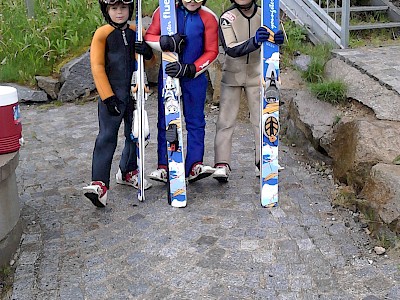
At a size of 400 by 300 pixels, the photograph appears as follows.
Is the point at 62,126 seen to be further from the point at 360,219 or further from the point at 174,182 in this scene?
the point at 360,219

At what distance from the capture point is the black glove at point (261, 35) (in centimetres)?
434

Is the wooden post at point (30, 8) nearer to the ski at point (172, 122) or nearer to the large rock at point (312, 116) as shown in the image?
the large rock at point (312, 116)

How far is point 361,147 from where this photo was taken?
4543 mm

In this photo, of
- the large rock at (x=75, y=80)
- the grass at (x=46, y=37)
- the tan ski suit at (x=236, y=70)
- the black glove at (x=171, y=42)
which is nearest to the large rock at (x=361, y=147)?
the tan ski suit at (x=236, y=70)

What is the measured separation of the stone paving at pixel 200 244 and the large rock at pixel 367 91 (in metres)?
0.74

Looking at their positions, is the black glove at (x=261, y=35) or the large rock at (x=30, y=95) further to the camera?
the large rock at (x=30, y=95)

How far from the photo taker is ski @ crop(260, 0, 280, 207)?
4.40m

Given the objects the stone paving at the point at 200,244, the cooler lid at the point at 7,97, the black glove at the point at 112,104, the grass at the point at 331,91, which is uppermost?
the cooler lid at the point at 7,97

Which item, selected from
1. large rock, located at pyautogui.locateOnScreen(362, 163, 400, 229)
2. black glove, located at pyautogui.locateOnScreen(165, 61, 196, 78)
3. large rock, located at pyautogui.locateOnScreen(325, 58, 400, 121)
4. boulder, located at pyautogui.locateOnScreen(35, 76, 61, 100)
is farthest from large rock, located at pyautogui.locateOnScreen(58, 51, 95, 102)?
large rock, located at pyautogui.locateOnScreen(362, 163, 400, 229)

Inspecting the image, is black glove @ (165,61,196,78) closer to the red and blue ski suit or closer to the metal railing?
the red and blue ski suit

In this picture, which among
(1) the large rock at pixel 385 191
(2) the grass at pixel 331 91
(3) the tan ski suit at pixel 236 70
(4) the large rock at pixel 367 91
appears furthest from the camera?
(2) the grass at pixel 331 91

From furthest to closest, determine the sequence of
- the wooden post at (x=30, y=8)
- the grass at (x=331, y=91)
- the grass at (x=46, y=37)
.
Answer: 1. the wooden post at (x=30, y=8)
2. the grass at (x=46, y=37)
3. the grass at (x=331, y=91)

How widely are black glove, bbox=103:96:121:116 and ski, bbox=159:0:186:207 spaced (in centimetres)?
36

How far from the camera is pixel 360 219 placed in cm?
431
